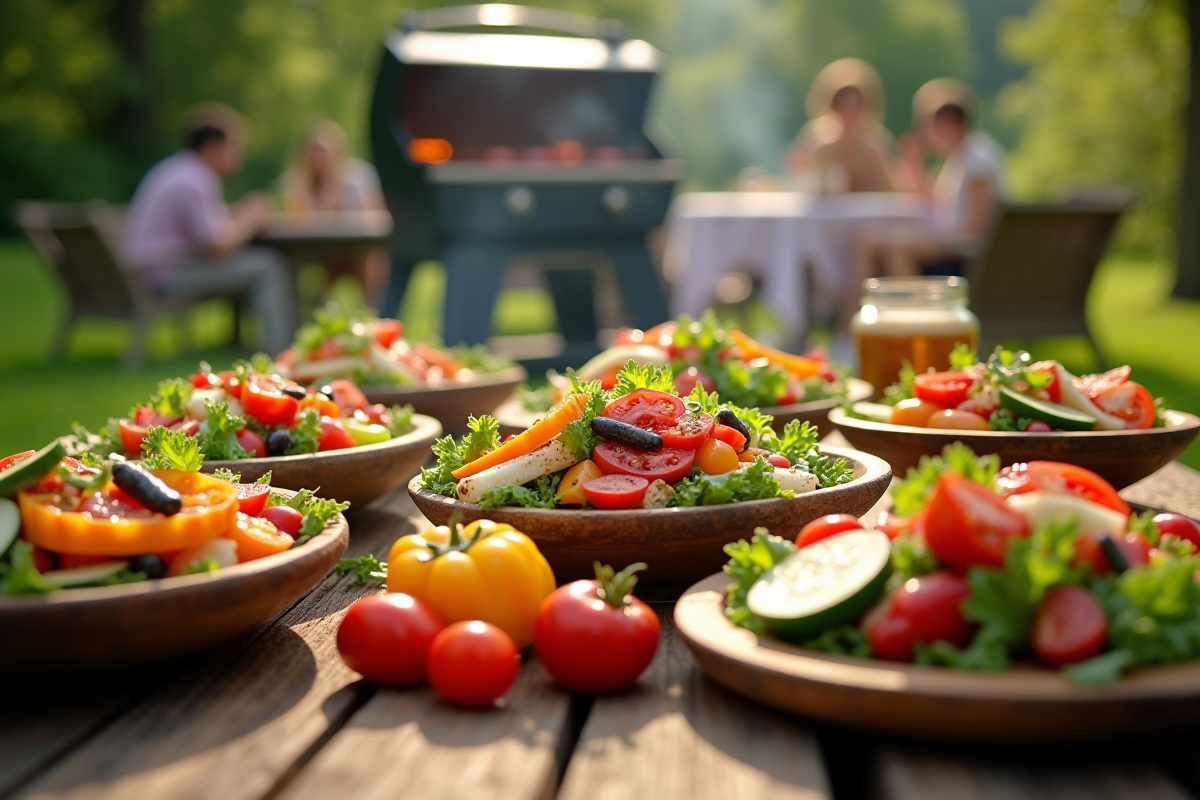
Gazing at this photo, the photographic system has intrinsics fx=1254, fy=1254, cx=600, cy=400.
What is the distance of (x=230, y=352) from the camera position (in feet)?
40.7

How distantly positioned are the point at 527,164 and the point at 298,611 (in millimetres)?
5408

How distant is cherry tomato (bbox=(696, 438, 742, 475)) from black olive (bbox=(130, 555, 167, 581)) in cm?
86

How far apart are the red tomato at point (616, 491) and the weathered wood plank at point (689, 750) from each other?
341 millimetres

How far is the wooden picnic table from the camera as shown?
1378 millimetres

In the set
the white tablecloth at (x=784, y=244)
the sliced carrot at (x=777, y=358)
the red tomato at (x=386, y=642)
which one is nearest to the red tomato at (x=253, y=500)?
the red tomato at (x=386, y=642)

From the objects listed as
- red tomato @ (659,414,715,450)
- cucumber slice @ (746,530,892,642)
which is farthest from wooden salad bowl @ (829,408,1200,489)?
cucumber slice @ (746,530,892,642)

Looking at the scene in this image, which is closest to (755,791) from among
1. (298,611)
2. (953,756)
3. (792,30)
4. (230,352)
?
(953,756)

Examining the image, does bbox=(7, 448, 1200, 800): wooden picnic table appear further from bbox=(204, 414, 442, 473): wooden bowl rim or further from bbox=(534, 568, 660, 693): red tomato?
bbox=(204, 414, 442, 473): wooden bowl rim

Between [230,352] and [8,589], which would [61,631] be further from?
[230,352]

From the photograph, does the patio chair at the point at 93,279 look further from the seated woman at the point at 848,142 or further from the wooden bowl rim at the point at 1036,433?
the wooden bowl rim at the point at 1036,433

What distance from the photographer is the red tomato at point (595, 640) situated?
1.64 meters

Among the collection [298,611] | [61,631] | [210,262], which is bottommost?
[210,262]

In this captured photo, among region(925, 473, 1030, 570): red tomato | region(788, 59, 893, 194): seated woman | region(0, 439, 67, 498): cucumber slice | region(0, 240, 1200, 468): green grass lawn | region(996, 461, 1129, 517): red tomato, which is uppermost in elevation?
region(0, 439, 67, 498): cucumber slice

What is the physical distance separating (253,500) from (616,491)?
1.83 feet
